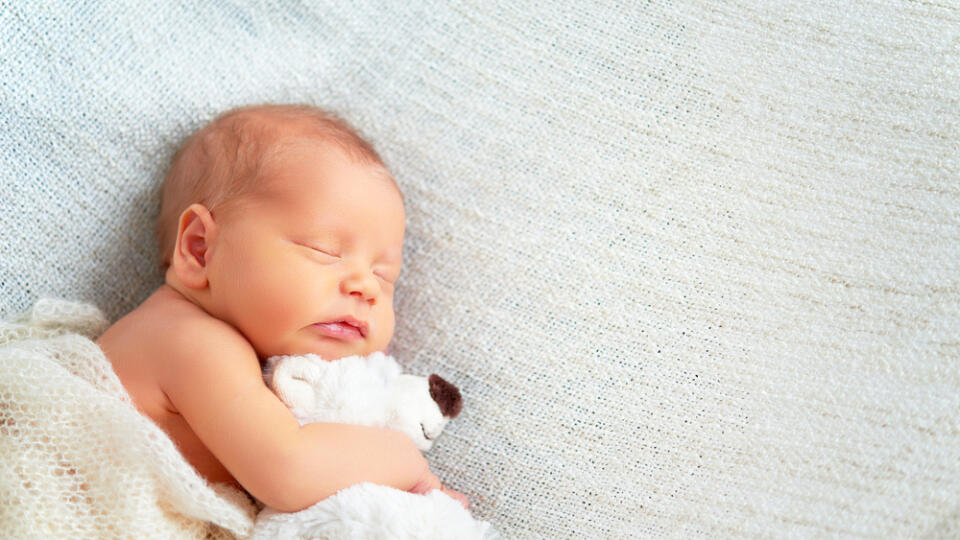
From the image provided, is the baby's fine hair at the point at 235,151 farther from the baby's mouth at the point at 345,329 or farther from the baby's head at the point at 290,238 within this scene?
the baby's mouth at the point at 345,329

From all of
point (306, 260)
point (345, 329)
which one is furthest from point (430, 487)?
point (306, 260)

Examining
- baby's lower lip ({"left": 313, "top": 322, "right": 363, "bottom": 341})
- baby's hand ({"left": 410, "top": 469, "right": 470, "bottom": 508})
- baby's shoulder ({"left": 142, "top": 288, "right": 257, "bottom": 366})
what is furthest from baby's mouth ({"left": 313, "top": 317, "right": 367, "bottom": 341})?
baby's hand ({"left": 410, "top": 469, "right": 470, "bottom": 508})

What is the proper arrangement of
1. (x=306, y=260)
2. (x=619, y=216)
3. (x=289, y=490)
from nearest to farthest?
Result: (x=289, y=490) → (x=306, y=260) → (x=619, y=216)

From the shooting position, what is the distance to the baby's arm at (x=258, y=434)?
0.98 meters

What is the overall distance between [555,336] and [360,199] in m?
0.37

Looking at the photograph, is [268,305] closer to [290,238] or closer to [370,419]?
[290,238]

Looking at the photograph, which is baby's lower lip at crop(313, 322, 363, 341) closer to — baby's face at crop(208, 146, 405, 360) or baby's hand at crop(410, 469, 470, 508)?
baby's face at crop(208, 146, 405, 360)

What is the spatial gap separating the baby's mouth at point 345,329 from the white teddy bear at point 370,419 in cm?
4

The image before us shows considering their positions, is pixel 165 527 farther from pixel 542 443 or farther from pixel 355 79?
pixel 355 79

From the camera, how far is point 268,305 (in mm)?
1072

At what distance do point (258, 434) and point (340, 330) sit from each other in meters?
0.20

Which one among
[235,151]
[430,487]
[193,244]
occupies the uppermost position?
[235,151]

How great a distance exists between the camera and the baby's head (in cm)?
108

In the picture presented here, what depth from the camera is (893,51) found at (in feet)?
3.93
